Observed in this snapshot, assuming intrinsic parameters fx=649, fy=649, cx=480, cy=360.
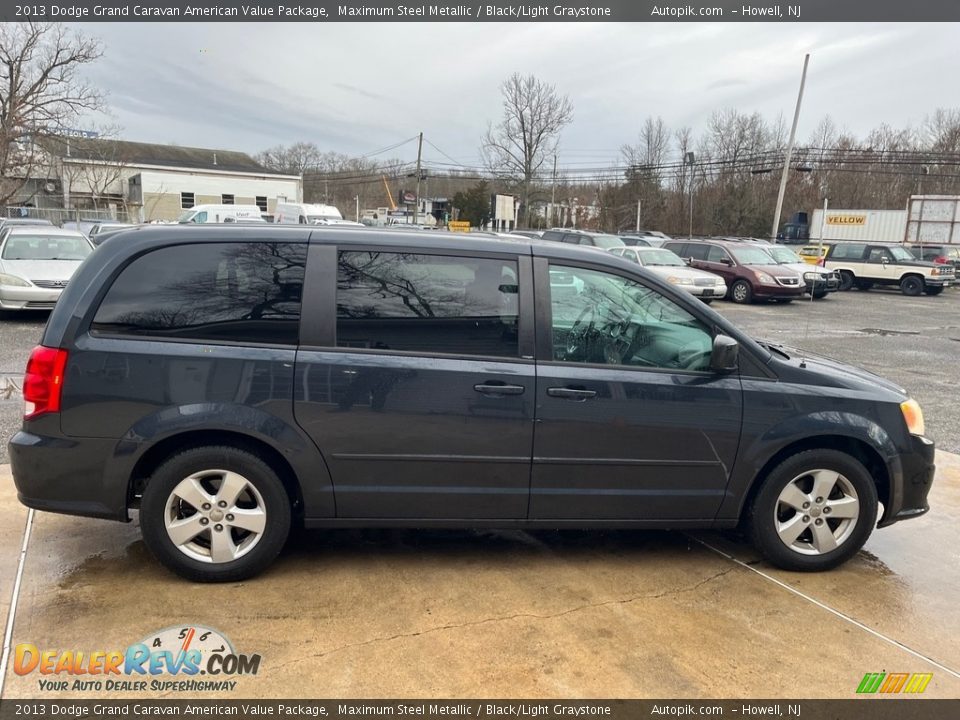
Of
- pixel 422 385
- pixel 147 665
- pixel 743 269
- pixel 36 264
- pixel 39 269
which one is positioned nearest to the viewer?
pixel 147 665

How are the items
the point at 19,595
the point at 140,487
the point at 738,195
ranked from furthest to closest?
the point at 738,195 < the point at 140,487 < the point at 19,595

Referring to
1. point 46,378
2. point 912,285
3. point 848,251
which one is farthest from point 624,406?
point 848,251

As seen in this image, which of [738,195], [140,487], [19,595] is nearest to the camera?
[19,595]

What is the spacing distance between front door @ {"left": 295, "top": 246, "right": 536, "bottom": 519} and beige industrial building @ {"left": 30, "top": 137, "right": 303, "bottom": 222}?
47.4 metres

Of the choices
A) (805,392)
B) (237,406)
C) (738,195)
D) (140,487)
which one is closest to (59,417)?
(140,487)

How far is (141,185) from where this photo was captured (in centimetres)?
5259

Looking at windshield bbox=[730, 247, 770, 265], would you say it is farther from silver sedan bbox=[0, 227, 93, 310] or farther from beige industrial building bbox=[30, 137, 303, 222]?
beige industrial building bbox=[30, 137, 303, 222]

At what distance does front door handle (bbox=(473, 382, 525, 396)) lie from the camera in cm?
329

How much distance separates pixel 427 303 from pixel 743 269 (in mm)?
18492

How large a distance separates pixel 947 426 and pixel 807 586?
4.70m

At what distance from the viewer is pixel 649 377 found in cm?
344

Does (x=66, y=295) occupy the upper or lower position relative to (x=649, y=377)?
upper

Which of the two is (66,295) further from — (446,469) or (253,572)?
(446,469)

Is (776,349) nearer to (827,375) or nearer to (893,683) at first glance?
(827,375)
